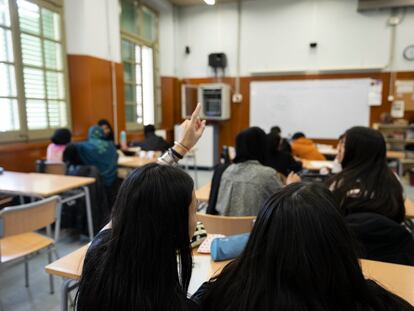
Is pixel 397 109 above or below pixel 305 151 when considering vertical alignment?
above

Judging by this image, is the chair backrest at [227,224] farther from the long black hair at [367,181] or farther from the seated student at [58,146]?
the seated student at [58,146]

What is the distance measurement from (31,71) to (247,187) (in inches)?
127

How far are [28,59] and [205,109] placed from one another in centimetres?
384

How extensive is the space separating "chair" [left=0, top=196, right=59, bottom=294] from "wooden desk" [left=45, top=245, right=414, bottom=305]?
74 cm

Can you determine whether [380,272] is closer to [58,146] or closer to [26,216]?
[26,216]

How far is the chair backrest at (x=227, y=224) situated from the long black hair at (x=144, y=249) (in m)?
0.93

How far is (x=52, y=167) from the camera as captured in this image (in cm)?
343

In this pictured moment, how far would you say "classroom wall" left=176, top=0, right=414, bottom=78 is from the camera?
19.8 ft

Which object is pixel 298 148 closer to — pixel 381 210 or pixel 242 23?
pixel 381 210

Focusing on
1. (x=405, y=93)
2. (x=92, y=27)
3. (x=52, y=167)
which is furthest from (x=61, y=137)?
(x=405, y=93)

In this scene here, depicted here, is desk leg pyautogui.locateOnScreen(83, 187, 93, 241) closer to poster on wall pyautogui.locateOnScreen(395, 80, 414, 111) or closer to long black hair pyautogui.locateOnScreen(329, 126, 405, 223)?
long black hair pyautogui.locateOnScreen(329, 126, 405, 223)

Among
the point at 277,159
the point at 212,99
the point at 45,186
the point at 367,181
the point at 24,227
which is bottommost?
the point at 24,227

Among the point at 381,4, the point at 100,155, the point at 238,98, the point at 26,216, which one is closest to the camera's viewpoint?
the point at 26,216

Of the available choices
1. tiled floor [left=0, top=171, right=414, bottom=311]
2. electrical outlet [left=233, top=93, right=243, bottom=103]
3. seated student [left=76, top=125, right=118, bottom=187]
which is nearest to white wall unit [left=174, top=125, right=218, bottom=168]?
electrical outlet [left=233, top=93, right=243, bottom=103]
